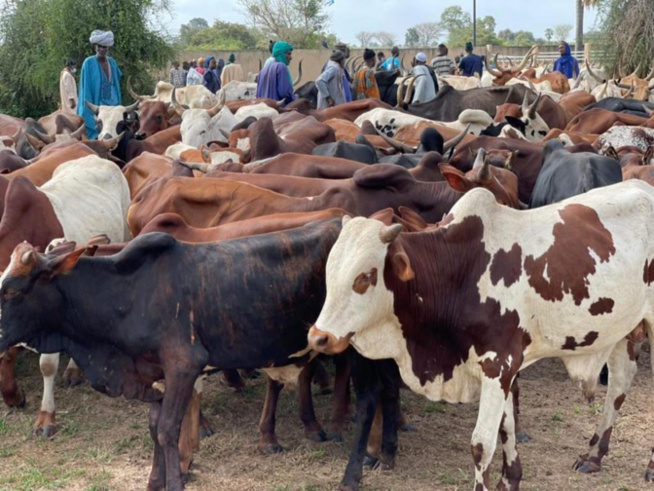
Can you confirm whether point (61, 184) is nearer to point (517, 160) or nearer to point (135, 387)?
point (135, 387)

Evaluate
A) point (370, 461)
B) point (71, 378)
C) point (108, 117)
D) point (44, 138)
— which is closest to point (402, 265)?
point (370, 461)

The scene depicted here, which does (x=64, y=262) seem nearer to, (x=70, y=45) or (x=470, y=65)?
(x=70, y=45)

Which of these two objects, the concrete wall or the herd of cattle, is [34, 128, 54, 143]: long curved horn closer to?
the herd of cattle

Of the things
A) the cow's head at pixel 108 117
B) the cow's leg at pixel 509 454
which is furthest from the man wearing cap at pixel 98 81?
the cow's leg at pixel 509 454

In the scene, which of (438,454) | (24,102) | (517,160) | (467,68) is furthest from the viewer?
(467,68)

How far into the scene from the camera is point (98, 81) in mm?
11305

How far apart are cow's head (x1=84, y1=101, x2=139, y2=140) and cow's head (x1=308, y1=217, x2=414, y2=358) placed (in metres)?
6.86

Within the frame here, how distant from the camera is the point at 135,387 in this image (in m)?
4.66

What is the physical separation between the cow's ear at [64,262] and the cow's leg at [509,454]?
80.8 inches

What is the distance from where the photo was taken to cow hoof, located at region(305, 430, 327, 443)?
18.5ft

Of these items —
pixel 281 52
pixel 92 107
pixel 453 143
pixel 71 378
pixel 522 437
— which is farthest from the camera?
pixel 281 52

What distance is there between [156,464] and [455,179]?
2327mm

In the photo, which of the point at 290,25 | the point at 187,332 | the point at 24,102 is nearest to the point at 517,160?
the point at 187,332

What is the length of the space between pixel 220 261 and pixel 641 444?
2555 millimetres
